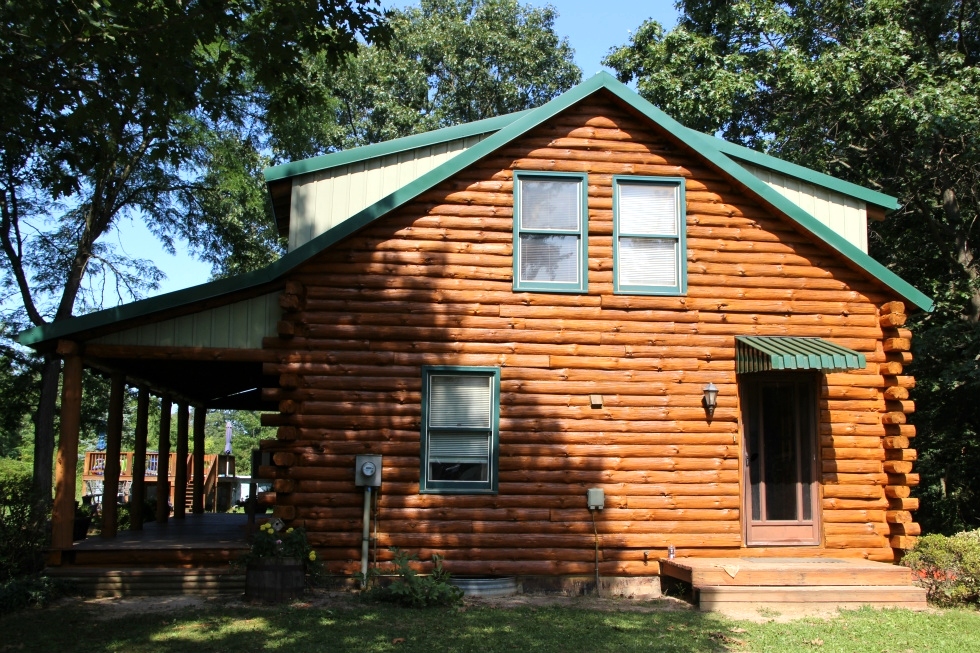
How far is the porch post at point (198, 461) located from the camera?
61.6 feet

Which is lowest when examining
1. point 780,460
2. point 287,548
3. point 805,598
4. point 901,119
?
point 805,598

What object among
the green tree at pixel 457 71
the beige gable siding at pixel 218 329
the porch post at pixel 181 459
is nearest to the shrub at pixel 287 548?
the beige gable siding at pixel 218 329

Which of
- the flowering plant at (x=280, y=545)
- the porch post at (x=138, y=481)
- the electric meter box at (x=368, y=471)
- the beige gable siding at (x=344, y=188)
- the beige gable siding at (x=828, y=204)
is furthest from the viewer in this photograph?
the porch post at (x=138, y=481)

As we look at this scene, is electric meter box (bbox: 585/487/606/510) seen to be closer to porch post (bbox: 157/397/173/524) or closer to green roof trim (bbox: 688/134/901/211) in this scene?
green roof trim (bbox: 688/134/901/211)

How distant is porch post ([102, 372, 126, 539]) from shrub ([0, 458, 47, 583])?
4.54 feet

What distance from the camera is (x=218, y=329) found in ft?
36.9

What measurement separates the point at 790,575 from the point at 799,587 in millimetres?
155

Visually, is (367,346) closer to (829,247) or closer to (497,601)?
(497,601)

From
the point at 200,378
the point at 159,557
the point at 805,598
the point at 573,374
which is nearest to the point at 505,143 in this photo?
the point at 573,374

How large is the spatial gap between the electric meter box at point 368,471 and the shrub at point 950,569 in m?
6.61

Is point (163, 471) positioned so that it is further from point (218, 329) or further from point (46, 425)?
point (218, 329)

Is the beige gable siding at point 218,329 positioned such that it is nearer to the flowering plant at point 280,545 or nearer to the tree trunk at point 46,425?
the flowering plant at point 280,545

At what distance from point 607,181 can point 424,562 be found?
544 cm

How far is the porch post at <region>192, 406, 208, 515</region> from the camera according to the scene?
1877cm
